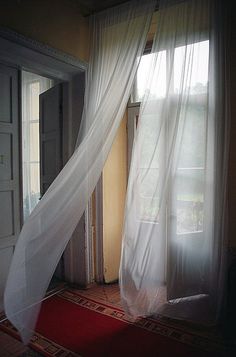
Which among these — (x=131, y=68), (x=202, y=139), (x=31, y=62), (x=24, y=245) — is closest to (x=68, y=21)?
(x=31, y=62)

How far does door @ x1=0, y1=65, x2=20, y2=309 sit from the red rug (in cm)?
59

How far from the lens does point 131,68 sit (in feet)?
7.19

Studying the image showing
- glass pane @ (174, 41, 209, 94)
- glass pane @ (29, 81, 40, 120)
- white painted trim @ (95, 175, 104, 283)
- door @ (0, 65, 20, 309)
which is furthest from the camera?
glass pane @ (29, 81, 40, 120)

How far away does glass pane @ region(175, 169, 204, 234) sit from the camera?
7.02ft

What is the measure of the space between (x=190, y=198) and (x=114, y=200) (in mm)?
1091

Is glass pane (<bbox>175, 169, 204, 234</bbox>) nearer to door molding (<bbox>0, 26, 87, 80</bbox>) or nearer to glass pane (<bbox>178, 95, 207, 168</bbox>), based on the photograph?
glass pane (<bbox>178, 95, 207, 168</bbox>)

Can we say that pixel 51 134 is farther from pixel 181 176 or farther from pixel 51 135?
pixel 181 176

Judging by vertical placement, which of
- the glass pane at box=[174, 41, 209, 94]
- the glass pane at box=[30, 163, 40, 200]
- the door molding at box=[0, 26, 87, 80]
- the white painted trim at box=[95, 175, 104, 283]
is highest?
the door molding at box=[0, 26, 87, 80]

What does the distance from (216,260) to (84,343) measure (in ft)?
3.64

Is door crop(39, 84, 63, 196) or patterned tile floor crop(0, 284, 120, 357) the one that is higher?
door crop(39, 84, 63, 196)

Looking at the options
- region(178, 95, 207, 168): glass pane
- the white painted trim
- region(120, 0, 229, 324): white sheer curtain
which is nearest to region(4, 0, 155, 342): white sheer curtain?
region(120, 0, 229, 324): white sheer curtain

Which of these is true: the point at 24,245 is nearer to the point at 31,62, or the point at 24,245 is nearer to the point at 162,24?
the point at 31,62

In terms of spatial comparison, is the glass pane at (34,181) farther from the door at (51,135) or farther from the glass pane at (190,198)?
the glass pane at (190,198)

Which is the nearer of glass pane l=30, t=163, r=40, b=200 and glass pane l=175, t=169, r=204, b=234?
glass pane l=175, t=169, r=204, b=234
